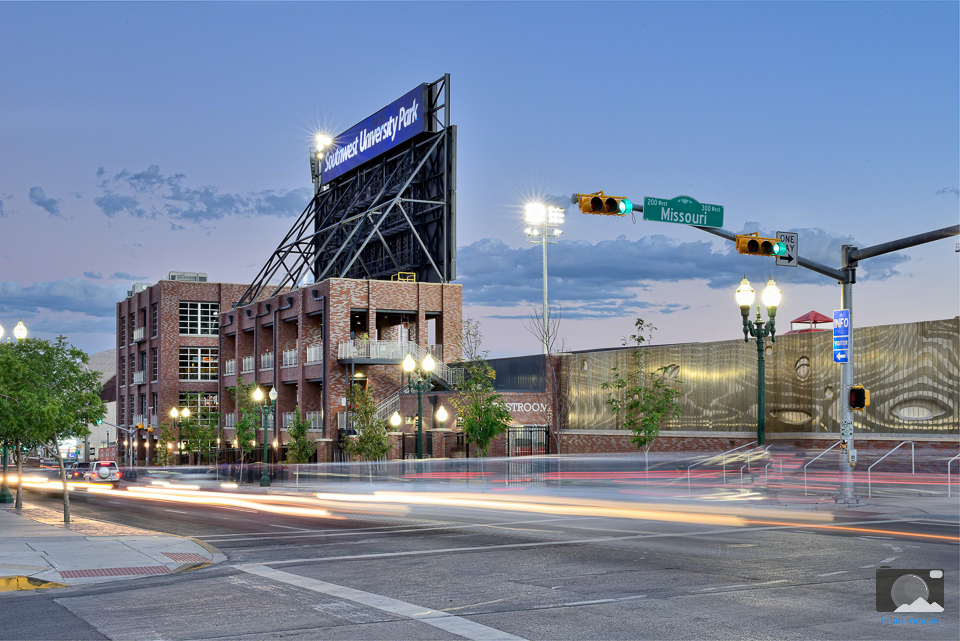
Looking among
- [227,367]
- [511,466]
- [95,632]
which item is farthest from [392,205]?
[95,632]

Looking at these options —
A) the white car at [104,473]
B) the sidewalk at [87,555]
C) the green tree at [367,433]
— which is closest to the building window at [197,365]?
the white car at [104,473]

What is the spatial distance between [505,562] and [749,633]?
5.92 meters

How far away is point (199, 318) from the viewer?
78812 millimetres

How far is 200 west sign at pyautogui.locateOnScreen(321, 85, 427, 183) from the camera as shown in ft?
201

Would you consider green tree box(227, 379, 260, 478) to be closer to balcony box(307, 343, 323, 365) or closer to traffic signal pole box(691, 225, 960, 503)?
balcony box(307, 343, 323, 365)

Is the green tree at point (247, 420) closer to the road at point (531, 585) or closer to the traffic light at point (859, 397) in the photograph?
the road at point (531, 585)

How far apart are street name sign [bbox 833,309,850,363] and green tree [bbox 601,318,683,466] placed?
11198 mm

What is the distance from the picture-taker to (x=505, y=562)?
14562mm

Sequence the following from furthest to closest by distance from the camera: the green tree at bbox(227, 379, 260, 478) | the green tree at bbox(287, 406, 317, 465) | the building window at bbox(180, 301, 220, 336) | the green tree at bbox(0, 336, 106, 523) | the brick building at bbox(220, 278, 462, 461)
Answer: the building window at bbox(180, 301, 220, 336) → the green tree at bbox(227, 379, 260, 478) → the brick building at bbox(220, 278, 462, 461) → the green tree at bbox(287, 406, 317, 465) → the green tree at bbox(0, 336, 106, 523)

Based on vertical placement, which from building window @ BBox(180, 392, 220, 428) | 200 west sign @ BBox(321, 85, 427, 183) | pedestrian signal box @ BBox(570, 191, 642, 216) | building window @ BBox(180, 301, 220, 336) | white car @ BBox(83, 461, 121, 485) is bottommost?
white car @ BBox(83, 461, 121, 485)

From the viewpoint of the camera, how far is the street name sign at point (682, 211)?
67.2 feet

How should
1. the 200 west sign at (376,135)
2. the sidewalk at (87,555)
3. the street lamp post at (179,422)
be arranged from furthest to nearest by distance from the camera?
the street lamp post at (179,422) < the 200 west sign at (376,135) < the sidewalk at (87,555)

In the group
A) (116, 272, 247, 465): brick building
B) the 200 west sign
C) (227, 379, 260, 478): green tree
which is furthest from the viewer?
(116, 272, 247, 465): brick building

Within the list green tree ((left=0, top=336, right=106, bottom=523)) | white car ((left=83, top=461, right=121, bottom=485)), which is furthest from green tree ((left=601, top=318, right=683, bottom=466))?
white car ((left=83, top=461, right=121, bottom=485))
